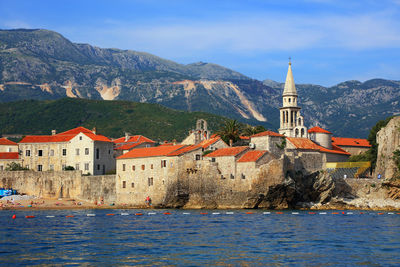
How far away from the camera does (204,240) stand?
45406mm

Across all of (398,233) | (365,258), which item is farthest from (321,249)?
(398,233)

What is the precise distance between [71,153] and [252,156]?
3362cm

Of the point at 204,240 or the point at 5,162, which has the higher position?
the point at 5,162

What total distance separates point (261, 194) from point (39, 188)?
3552 cm

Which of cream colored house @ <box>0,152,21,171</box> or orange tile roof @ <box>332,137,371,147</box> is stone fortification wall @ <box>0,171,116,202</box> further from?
orange tile roof @ <box>332,137,371,147</box>

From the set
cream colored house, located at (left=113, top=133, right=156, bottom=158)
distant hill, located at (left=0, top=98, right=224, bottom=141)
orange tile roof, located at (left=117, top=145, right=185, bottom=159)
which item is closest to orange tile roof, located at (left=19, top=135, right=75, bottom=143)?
cream colored house, located at (left=113, top=133, right=156, bottom=158)

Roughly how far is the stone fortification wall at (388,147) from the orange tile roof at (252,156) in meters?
17.4

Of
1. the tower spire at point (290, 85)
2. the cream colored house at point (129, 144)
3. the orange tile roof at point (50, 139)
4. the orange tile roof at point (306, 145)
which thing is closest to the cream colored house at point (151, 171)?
the cream colored house at point (129, 144)

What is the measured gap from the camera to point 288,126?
4269 inches

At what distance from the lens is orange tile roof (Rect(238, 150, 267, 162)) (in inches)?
2879

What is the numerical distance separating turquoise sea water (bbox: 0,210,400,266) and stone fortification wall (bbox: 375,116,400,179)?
44.5 ft

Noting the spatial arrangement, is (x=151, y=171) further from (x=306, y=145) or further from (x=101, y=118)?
(x=101, y=118)

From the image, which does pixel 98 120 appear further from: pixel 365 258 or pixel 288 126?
pixel 365 258

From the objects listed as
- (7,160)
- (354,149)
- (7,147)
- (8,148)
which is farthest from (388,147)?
(7,147)
